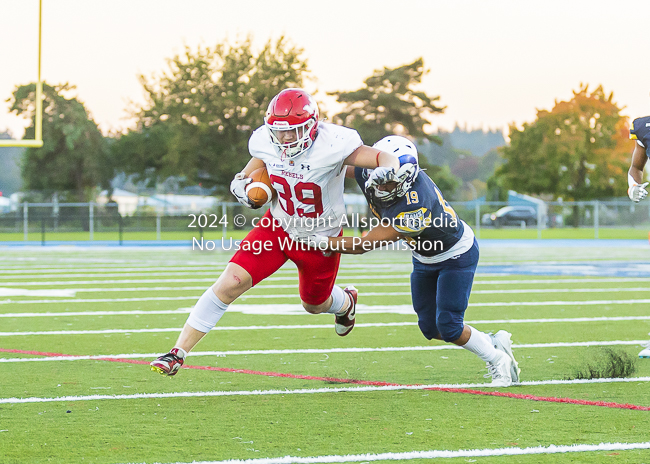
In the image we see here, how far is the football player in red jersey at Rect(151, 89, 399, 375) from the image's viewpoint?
14.0ft

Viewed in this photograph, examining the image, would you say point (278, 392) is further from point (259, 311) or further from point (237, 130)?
point (237, 130)

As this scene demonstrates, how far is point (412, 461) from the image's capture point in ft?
10.3

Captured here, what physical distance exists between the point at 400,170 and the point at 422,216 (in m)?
0.33

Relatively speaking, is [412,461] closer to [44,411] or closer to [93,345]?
[44,411]

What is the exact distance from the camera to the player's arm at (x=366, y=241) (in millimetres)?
4328

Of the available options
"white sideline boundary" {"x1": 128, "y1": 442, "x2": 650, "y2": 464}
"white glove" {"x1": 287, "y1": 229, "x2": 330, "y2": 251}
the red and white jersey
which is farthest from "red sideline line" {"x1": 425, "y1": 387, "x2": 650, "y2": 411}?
the red and white jersey

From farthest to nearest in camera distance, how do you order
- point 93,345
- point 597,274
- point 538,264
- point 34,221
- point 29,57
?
point 34,221 < point 29,57 < point 538,264 < point 597,274 < point 93,345

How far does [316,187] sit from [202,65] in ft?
127

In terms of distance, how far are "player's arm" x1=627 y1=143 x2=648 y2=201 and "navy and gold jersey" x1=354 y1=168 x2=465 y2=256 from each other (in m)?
1.54

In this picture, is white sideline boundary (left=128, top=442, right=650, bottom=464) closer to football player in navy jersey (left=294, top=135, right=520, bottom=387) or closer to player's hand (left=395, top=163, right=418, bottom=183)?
football player in navy jersey (left=294, top=135, right=520, bottom=387)

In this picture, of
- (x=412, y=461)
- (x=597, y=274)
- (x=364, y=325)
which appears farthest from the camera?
(x=597, y=274)

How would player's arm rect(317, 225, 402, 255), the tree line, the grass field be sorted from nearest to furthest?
the grass field < player's arm rect(317, 225, 402, 255) < the tree line

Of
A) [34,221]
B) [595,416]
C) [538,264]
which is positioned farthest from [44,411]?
[34,221]

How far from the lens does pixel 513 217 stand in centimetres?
3812
